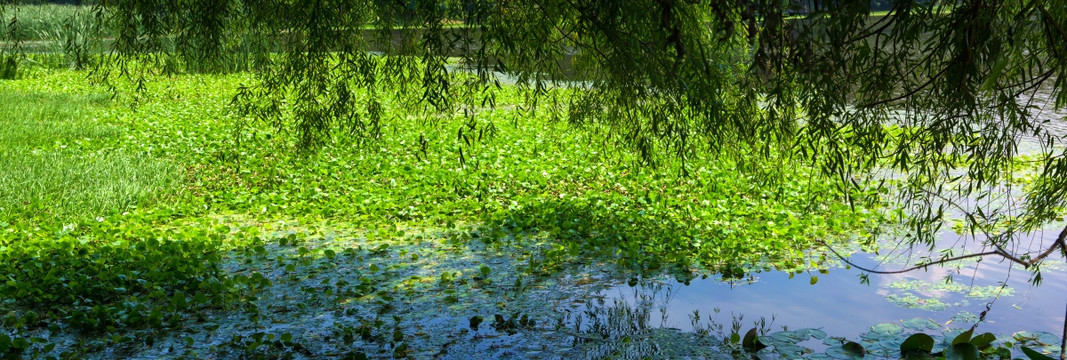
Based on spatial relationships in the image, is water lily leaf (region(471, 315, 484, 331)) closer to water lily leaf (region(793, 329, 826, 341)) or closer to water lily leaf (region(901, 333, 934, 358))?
water lily leaf (region(793, 329, 826, 341))

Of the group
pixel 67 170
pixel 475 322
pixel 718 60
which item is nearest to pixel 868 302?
pixel 718 60

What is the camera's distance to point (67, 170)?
9.00m

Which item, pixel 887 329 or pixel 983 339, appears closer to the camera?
pixel 983 339

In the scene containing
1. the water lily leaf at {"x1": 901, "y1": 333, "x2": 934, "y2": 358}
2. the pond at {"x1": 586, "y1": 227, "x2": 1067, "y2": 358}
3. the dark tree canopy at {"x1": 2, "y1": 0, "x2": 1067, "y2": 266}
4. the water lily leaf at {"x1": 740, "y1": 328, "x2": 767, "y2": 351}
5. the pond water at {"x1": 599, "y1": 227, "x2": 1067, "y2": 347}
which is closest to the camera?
the dark tree canopy at {"x1": 2, "y1": 0, "x2": 1067, "y2": 266}

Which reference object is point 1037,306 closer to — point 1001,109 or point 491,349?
point 1001,109

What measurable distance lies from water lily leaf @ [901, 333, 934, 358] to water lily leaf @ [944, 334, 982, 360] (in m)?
0.09

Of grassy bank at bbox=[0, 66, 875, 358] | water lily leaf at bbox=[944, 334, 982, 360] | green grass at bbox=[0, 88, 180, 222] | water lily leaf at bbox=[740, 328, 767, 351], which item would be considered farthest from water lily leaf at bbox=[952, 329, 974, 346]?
green grass at bbox=[0, 88, 180, 222]

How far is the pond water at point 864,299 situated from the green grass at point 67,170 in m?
4.61

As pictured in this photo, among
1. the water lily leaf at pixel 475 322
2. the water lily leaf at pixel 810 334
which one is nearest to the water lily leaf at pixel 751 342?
the water lily leaf at pixel 810 334

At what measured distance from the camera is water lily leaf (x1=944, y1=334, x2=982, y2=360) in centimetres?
479

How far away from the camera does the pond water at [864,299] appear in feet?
18.3

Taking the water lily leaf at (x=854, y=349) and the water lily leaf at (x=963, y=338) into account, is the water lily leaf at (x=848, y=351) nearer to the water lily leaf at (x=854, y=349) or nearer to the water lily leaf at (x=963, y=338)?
the water lily leaf at (x=854, y=349)

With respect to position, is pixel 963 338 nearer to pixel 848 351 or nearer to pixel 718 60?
pixel 848 351

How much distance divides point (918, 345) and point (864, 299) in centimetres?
118
